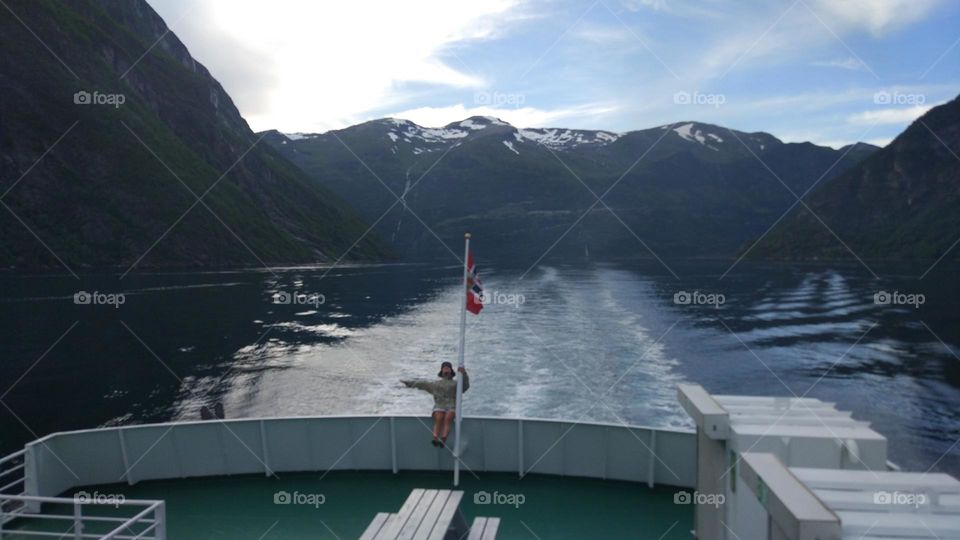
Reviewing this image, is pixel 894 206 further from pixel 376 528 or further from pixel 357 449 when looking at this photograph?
pixel 376 528

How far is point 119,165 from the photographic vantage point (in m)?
115

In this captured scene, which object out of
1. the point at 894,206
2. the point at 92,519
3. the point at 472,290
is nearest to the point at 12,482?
the point at 92,519

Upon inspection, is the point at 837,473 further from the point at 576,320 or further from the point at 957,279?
the point at 957,279

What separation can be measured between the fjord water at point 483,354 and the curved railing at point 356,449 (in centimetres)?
1661

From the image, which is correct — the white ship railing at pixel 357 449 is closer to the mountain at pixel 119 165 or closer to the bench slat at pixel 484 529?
the bench slat at pixel 484 529

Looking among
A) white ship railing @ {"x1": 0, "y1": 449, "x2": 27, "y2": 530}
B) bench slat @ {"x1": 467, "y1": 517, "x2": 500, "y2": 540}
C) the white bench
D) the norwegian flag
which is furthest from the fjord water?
the white bench

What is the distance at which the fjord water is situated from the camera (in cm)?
3175

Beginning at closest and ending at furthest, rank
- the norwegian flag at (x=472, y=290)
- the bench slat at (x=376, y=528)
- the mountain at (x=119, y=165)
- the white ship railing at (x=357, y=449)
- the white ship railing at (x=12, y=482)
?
the bench slat at (x=376, y=528) → the white ship railing at (x=12, y=482) → the white ship railing at (x=357, y=449) → the norwegian flag at (x=472, y=290) → the mountain at (x=119, y=165)

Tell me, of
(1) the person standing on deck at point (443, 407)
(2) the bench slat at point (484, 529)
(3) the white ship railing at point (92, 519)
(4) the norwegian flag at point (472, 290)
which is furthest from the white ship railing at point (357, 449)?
(2) the bench slat at point (484, 529)

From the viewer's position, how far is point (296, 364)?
1658 inches

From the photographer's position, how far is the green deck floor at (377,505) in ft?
34.0

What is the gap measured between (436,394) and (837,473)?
755 centimetres

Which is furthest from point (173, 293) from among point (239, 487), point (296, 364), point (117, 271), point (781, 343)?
point (239, 487)

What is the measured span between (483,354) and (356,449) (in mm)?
30209
